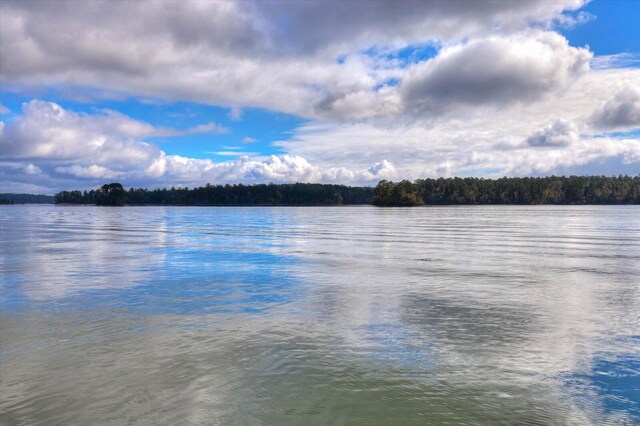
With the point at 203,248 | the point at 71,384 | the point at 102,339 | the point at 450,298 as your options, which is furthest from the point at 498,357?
the point at 203,248

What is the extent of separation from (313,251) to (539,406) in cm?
2723

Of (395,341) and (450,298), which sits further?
(450,298)

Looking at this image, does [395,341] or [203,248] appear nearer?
[395,341]

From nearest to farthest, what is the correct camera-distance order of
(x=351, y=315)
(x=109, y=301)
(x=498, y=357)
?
(x=498, y=357) → (x=351, y=315) → (x=109, y=301)

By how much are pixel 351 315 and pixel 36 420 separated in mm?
9078

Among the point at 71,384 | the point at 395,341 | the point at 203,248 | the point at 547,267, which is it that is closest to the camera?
the point at 71,384

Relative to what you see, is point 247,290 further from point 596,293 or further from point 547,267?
point 547,267

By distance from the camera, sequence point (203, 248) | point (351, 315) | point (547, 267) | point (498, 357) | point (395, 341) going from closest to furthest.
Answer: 1. point (498, 357)
2. point (395, 341)
3. point (351, 315)
4. point (547, 267)
5. point (203, 248)

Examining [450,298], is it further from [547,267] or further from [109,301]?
[109,301]

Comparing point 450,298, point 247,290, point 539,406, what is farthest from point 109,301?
point 539,406

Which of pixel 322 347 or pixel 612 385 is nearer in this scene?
pixel 612 385

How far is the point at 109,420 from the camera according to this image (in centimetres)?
794

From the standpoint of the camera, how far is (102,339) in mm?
12398

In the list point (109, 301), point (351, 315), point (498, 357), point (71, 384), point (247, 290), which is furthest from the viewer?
point (247, 290)
